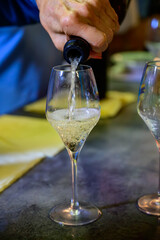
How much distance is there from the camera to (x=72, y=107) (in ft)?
2.11

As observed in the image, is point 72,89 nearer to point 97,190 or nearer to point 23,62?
point 97,190

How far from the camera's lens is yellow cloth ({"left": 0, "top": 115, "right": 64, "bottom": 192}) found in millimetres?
811

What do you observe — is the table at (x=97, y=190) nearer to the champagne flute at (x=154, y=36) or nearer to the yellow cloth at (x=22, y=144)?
the yellow cloth at (x=22, y=144)

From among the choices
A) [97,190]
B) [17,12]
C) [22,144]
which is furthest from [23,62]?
[97,190]

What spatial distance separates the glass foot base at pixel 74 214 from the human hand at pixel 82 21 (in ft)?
0.96

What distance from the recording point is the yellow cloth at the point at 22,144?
31.9 inches

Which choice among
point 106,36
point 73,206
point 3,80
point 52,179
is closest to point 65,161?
point 52,179

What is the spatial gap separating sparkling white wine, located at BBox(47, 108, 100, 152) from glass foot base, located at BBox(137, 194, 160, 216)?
0.57 feet

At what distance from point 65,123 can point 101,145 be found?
0.36 metres

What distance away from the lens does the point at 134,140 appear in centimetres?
102

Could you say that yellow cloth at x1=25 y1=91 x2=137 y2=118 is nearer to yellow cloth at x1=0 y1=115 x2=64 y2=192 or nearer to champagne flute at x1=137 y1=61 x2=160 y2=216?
yellow cloth at x1=0 y1=115 x2=64 y2=192

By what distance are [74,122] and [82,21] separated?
18 centimetres

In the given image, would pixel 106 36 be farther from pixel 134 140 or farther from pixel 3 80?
pixel 3 80

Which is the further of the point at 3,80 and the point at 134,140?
the point at 3,80
